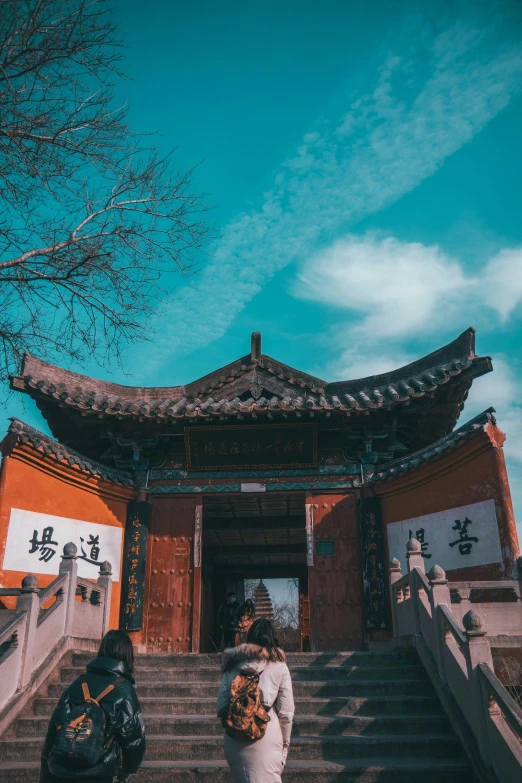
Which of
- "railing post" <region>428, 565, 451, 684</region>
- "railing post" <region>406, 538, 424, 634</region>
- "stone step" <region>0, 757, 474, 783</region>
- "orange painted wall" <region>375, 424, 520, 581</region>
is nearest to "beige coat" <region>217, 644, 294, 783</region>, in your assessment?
"stone step" <region>0, 757, 474, 783</region>

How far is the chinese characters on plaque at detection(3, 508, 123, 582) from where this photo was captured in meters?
9.37

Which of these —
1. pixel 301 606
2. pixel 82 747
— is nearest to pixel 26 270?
pixel 82 747

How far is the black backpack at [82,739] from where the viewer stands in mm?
3248

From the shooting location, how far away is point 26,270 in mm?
6328

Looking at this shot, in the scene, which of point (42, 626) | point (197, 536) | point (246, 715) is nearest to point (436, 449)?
point (197, 536)

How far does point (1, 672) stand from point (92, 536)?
4.27 metres

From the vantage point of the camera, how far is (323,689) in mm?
6887

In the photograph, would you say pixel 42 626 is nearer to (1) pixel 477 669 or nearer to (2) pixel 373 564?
(1) pixel 477 669

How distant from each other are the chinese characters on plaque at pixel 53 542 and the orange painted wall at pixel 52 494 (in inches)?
3.7

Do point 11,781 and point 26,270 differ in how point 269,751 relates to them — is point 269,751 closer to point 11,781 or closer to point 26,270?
point 11,781

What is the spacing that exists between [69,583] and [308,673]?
10.2 feet

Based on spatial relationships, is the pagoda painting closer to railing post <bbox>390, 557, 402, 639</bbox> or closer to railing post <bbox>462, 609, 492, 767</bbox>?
railing post <bbox>390, 557, 402, 639</bbox>

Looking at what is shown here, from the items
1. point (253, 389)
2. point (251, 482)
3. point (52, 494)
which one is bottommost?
point (52, 494)

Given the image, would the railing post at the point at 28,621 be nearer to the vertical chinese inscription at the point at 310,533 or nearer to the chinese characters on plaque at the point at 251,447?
the chinese characters on plaque at the point at 251,447
